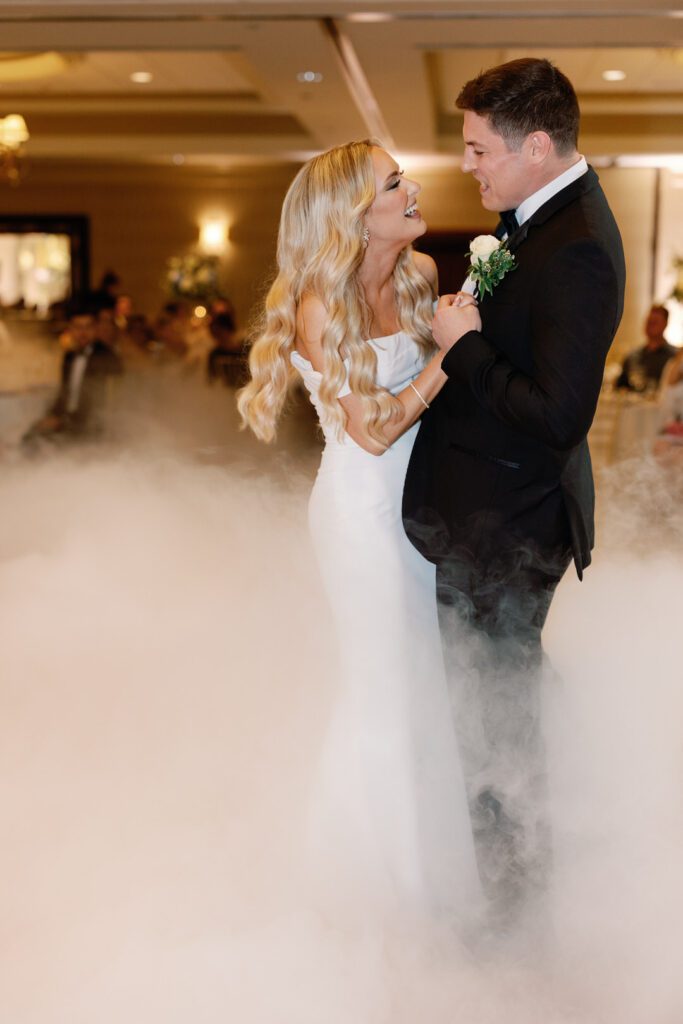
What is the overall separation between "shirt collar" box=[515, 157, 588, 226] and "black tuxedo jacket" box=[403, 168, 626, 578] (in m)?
0.02

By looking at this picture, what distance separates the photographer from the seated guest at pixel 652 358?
26.3 feet

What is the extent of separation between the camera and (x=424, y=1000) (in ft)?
6.61

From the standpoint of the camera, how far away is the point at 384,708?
233 centimetres

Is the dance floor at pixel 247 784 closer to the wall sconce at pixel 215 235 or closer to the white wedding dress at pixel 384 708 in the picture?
the white wedding dress at pixel 384 708

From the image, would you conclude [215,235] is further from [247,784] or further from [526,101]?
[526,101]

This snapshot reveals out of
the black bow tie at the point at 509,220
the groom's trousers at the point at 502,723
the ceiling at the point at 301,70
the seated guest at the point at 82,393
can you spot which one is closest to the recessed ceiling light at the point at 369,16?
the ceiling at the point at 301,70

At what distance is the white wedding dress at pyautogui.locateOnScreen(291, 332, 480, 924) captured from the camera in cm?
230

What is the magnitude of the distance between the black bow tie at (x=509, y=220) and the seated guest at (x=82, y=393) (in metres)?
5.08

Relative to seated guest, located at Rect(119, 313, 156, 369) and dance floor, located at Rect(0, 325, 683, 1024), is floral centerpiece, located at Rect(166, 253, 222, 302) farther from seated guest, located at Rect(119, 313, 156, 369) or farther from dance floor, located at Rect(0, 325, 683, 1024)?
dance floor, located at Rect(0, 325, 683, 1024)

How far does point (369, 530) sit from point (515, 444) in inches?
16.6

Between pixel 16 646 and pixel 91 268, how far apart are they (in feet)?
36.3

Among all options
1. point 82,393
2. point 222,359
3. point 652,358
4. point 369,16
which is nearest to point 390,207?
point 369,16

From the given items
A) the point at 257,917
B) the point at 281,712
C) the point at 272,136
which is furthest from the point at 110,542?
the point at 272,136

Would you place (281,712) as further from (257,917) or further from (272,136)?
(272,136)
